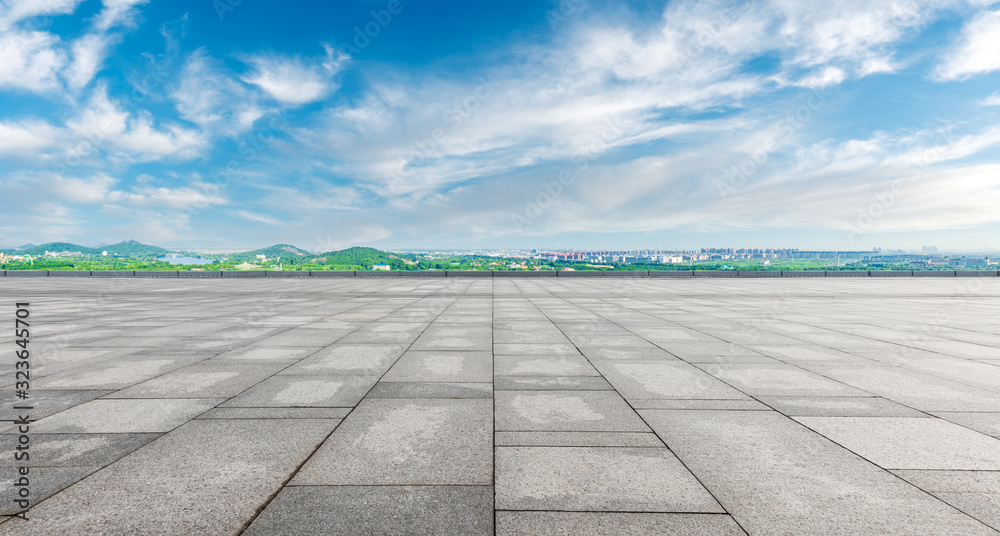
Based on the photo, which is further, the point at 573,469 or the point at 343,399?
the point at 343,399

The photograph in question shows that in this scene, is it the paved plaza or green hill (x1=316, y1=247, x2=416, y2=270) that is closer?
the paved plaza

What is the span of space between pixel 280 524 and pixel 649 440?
3.19 metres

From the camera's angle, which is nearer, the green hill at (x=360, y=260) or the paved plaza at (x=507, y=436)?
the paved plaza at (x=507, y=436)

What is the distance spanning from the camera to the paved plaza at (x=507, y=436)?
118 inches

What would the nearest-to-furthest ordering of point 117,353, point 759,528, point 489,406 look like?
point 759,528, point 489,406, point 117,353

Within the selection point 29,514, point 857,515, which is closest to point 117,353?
point 29,514

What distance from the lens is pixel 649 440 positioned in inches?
168

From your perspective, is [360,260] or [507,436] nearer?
[507,436]

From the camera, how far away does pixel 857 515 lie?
299 centimetres

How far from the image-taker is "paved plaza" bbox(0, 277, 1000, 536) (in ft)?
9.80

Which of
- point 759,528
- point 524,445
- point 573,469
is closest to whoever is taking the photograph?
point 759,528

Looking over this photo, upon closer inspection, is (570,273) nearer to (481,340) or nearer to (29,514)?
(481,340)

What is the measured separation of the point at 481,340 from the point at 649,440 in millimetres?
5657

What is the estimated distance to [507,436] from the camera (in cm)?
435
